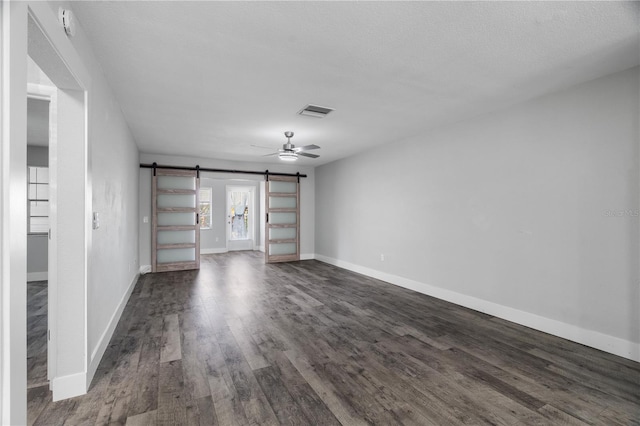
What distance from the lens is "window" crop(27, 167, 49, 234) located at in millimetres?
5516

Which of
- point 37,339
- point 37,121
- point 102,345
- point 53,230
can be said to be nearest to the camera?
point 53,230

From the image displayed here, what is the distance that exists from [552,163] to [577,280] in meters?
1.21

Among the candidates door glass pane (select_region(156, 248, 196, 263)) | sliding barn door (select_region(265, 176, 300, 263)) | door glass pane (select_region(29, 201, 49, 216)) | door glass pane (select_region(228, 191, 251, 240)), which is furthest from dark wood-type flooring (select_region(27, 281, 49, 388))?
door glass pane (select_region(228, 191, 251, 240))

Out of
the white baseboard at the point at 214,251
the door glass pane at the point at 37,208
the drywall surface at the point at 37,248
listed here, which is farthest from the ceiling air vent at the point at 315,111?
the white baseboard at the point at 214,251

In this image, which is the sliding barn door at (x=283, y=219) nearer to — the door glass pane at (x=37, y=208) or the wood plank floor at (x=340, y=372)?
the wood plank floor at (x=340, y=372)

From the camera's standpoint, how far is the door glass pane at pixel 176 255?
647cm

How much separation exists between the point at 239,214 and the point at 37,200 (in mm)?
5359

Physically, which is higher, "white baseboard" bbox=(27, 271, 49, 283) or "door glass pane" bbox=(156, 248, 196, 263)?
"door glass pane" bbox=(156, 248, 196, 263)

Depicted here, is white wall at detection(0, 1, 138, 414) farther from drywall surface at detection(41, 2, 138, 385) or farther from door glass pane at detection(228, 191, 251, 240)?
door glass pane at detection(228, 191, 251, 240)

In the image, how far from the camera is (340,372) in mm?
2416

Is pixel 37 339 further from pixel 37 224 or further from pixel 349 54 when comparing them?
pixel 349 54

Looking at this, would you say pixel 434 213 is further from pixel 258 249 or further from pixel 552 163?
pixel 258 249

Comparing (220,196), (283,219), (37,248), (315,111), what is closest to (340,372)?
(315,111)

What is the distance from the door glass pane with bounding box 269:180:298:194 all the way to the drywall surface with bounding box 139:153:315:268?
0.65 feet
